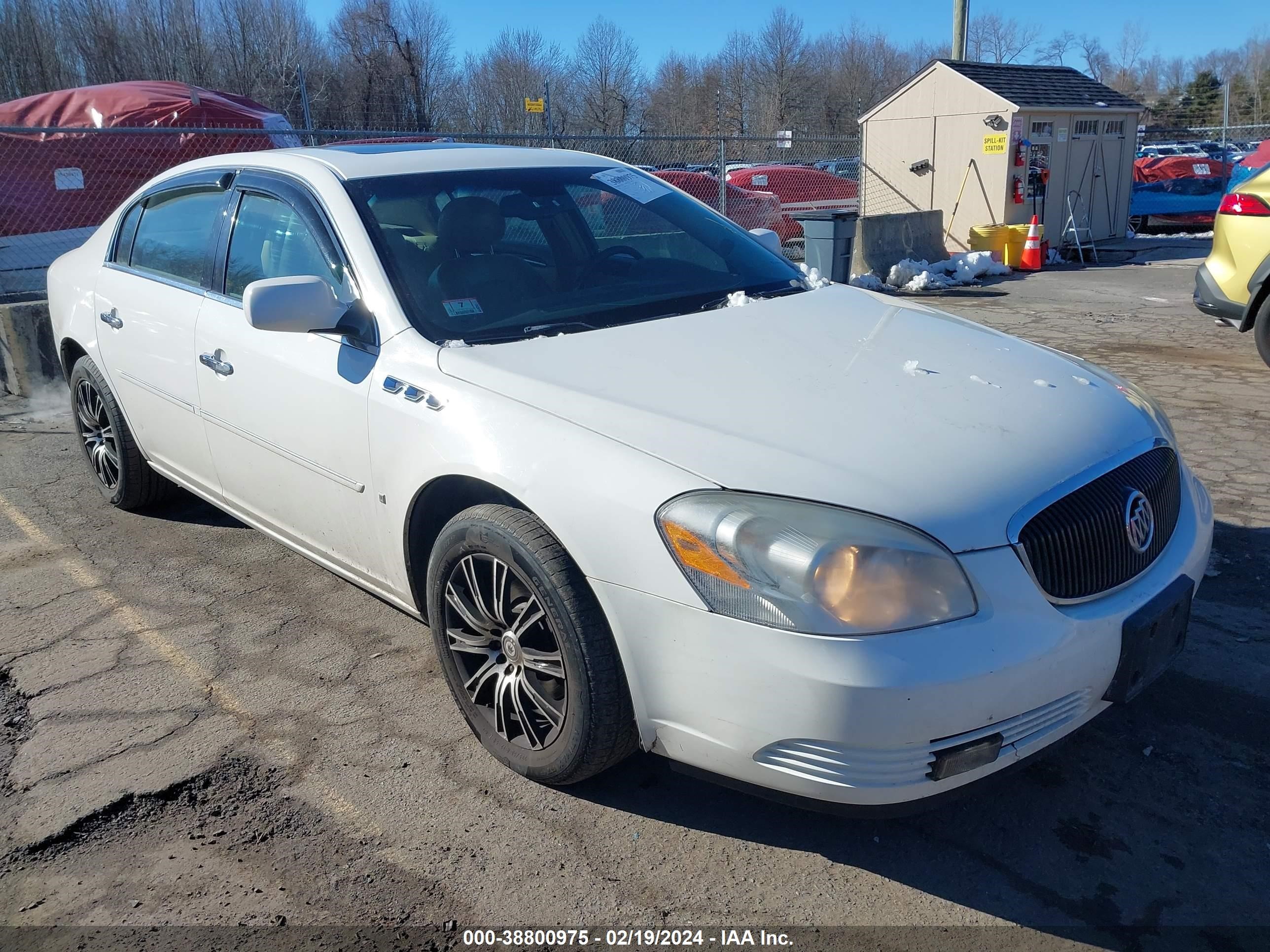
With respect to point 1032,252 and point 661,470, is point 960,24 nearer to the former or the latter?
point 1032,252

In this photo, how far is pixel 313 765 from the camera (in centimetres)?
301

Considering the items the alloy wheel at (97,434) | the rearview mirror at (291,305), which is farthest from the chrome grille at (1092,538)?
the alloy wheel at (97,434)

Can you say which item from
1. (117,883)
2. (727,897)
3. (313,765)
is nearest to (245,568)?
(313,765)

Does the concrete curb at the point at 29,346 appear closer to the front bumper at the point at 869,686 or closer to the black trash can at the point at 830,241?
the front bumper at the point at 869,686

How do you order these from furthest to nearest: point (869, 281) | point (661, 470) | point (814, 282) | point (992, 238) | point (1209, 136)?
point (1209, 136), point (992, 238), point (869, 281), point (814, 282), point (661, 470)

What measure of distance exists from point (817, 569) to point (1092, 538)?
2.47 feet

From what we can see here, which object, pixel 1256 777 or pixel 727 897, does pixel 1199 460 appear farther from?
pixel 727 897

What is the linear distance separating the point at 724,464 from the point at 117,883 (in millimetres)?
1837

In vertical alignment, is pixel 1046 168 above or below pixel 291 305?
above

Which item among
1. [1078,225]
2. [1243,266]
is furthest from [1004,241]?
[1243,266]

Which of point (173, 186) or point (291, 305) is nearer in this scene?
point (291, 305)

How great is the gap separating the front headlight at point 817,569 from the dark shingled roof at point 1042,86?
552 inches

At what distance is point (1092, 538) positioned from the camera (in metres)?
2.45

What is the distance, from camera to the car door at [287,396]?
3.24m
